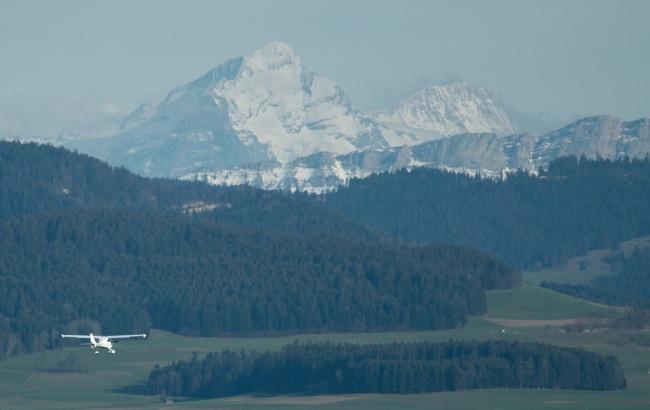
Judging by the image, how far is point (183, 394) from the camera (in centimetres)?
19950

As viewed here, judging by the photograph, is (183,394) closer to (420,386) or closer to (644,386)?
(420,386)

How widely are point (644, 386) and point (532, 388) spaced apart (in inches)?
377

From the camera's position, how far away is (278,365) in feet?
652

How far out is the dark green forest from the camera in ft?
624

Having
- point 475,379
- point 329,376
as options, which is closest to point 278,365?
point 329,376

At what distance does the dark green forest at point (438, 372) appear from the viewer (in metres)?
190

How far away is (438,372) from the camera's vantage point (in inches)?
7520

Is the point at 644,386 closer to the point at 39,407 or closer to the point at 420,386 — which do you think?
the point at 420,386

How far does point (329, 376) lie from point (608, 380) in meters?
23.7

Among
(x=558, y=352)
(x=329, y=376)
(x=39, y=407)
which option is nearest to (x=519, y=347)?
(x=558, y=352)

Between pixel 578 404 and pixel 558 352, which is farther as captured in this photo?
pixel 558 352

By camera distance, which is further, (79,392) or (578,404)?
(79,392)

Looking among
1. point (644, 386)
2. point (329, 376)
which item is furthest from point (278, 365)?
point (644, 386)

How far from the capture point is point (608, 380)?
191625mm
